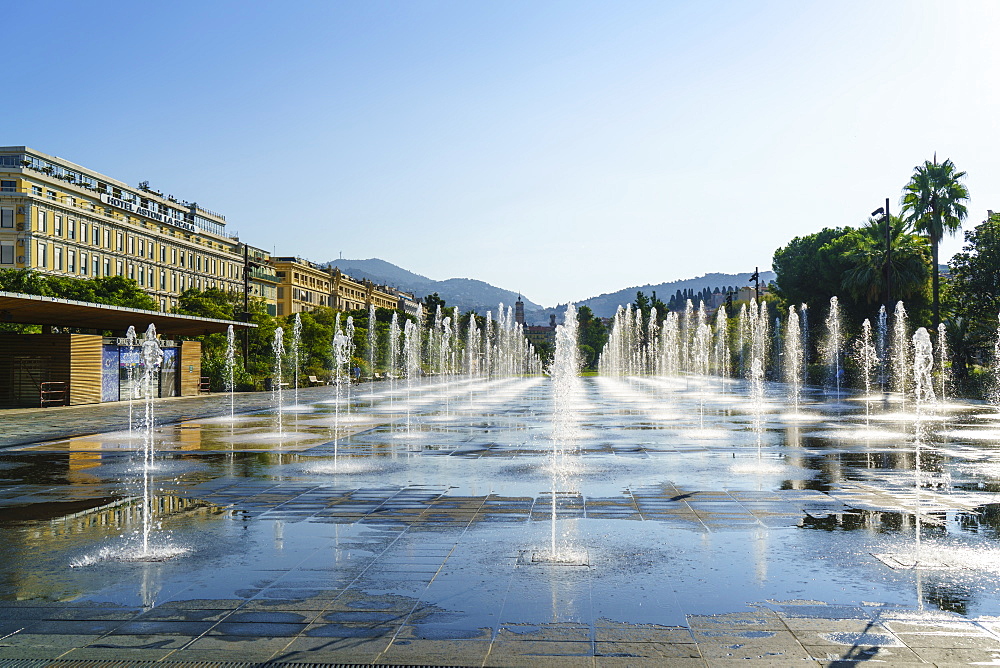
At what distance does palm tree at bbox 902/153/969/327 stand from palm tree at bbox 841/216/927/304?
3.63 m

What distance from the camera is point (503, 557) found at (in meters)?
6.59

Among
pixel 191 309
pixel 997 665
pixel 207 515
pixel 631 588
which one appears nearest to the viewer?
pixel 997 665

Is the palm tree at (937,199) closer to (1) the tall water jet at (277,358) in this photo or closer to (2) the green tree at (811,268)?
(2) the green tree at (811,268)

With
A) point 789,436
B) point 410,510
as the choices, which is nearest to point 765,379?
point 789,436

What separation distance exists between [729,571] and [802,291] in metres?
56.4

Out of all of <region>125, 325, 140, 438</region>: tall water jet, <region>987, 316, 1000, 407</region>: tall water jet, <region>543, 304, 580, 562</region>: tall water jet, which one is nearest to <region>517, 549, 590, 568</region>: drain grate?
<region>543, 304, 580, 562</region>: tall water jet

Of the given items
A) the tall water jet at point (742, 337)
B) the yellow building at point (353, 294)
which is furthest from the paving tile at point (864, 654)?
the yellow building at point (353, 294)

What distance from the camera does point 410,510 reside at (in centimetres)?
870

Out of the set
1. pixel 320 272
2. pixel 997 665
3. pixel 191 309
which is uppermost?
pixel 320 272

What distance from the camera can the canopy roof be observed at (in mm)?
22406

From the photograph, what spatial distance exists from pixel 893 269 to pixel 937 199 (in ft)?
21.8

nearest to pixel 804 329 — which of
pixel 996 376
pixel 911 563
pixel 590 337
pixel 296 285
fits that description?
pixel 996 376

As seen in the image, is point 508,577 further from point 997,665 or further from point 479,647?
point 997,665

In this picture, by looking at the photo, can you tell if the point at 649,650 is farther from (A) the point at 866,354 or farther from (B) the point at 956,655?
(A) the point at 866,354
